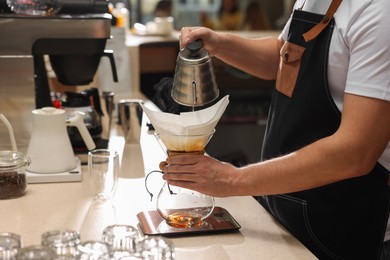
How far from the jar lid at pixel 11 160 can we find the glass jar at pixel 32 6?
0.61 metres

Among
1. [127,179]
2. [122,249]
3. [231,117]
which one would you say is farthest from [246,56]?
[231,117]

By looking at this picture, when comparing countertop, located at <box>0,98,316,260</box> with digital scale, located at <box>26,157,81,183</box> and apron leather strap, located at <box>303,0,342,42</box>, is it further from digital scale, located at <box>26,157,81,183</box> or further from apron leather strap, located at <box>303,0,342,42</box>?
apron leather strap, located at <box>303,0,342,42</box>

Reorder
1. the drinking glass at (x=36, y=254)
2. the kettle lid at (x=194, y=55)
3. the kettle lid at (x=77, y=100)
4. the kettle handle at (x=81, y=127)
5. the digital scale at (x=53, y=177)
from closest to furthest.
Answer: the drinking glass at (x=36, y=254) → the kettle lid at (x=194, y=55) → the digital scale at (x=53, y=177) → the kettle handle at (x=81, y=127) → the kettle lid at (x=77, y=100)

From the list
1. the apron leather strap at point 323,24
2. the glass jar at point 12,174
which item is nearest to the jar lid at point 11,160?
the glass jar at point 12,174

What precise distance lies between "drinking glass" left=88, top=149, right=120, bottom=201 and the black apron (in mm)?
445

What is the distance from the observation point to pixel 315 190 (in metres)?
1.75

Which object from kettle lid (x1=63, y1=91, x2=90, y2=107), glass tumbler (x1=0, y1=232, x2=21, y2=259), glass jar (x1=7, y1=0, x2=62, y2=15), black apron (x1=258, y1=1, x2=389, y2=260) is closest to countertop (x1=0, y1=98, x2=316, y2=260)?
black apron (x1=258, y1=1, x2=389, y2=260)

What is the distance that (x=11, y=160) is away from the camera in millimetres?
1802

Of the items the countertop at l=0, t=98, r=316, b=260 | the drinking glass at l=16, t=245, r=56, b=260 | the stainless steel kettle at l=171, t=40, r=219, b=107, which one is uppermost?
the stainless steel kettle at l=171, t=40, r=219, b=107

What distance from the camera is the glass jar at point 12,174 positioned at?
70.4 inches

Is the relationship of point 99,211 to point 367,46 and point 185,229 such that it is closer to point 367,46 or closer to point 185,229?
point 185,229

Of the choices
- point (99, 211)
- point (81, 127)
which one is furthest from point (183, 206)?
point (81, 127)

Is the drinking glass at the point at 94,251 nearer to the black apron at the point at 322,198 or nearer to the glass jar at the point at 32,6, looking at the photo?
the black apron at the point at 322,198

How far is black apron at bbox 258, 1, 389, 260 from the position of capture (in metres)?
1.72
